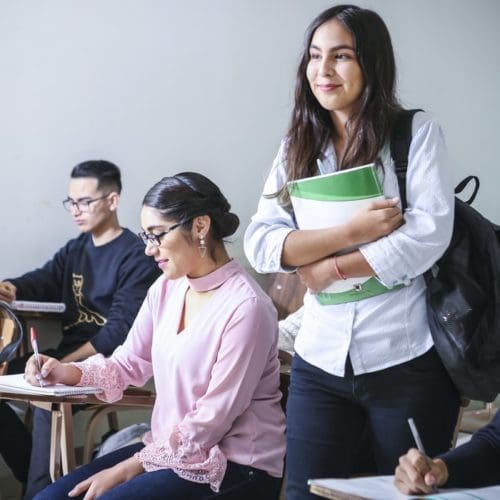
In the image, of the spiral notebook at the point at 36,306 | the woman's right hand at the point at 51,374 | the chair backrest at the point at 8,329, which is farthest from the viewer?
the spiral notebook at the point at 36,306

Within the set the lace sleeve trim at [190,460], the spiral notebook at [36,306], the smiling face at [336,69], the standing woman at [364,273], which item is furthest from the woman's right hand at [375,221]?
the spiral notebook at [36,306]

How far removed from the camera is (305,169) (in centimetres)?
158

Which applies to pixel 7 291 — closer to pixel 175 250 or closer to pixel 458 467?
pixel 175 250

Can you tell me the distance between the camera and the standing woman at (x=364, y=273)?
1447 millimetres

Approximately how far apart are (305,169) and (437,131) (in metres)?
0.25

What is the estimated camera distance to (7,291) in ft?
10.1

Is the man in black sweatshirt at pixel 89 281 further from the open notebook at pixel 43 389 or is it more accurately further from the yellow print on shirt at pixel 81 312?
the open notebook at pixel 43 389

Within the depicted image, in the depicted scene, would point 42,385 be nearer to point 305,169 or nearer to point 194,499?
point 194,499

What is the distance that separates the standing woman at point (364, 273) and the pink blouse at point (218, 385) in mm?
304

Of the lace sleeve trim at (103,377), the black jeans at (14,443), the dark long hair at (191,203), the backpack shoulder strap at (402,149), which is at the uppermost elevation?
the backpack shoulder strap at (402,149)

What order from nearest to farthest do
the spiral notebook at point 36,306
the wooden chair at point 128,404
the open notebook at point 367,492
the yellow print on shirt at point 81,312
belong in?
the open notebook at point 367,492
the wooden chair at point 128,404
the spiral notebook at point 36,306
the yellow print on shirt at point 81,312

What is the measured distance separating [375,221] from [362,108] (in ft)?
0.73

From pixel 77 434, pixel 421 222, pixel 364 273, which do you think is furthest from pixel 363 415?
pixel 77 434

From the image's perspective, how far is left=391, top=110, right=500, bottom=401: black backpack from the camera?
4.69 feet
